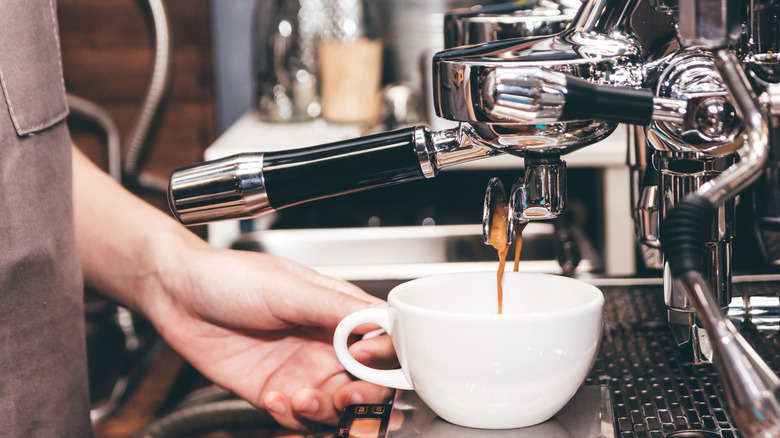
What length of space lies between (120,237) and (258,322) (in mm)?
153

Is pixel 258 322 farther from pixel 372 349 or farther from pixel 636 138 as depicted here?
pixel 636 138

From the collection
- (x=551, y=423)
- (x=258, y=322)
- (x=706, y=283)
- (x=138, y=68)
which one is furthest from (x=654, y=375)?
(x=138, y=68)

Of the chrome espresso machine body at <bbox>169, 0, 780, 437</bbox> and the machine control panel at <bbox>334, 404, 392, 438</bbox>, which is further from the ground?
the chrome espresso machine body at <bbox>169, 0, 780, 437</bbox>

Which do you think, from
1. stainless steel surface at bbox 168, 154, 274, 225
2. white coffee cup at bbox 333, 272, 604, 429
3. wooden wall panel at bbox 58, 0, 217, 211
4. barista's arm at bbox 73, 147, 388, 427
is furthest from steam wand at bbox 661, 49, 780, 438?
wooden wall panel at bbox 58, 0, 217, 211

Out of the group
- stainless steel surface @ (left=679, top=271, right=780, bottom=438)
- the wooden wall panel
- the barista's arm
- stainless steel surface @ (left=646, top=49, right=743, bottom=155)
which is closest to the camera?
stainless steel surface @ (left=679, top=271, right=780, bottom=438)

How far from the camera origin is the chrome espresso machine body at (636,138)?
318 millimetres

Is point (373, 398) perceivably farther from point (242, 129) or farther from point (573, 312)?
point (242, 129)

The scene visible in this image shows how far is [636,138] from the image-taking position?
1.55 feet

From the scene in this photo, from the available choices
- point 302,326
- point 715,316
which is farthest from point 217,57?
point 715,316

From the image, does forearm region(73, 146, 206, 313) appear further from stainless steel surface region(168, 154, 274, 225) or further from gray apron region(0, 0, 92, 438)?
A: stainless steel surface region(168, 154, 274, 225)

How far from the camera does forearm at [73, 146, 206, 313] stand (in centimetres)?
68

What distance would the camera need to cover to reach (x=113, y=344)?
1717mm

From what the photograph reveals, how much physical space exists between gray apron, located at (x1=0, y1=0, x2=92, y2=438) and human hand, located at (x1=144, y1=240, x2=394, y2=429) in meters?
0.09

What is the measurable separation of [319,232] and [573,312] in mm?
777
